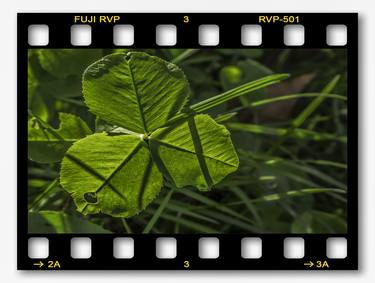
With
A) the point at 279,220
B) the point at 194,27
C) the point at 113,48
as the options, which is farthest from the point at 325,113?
the point at 113,48

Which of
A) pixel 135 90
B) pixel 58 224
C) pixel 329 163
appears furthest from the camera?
pixel 329 163

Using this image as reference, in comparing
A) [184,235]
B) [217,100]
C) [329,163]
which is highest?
[217,100]

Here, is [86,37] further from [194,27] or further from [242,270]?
[242,270]

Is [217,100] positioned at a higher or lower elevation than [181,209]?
higher

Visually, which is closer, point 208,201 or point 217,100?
point 217,100

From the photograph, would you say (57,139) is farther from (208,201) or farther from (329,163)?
(329,163)

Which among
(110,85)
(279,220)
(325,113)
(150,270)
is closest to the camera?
(110,85)

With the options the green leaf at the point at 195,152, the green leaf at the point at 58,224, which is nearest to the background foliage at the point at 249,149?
the green leaf at the point at 58,224

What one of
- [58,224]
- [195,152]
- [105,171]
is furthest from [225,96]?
[58,224]
